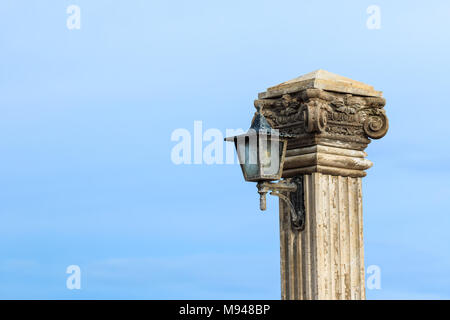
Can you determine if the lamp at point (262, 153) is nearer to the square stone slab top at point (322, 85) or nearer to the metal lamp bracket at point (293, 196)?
the metal lamp bracket at point (293, 196)

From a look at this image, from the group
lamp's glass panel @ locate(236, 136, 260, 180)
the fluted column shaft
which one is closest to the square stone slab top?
lamp's glass panel @ locate(236, 136, 260, 180)

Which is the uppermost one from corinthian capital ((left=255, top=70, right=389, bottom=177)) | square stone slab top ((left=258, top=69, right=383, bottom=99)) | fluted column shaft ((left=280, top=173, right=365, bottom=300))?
square stone slab top ((left=258, top=69, right=383, bottom=99))

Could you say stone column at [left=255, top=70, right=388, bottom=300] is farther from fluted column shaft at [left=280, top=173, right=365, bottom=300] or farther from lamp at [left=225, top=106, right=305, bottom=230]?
lamp at [left=225, top=106, right=305, bottom=230]

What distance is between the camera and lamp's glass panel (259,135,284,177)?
11.5 meters

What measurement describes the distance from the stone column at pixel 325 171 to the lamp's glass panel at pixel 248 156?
83 centimetres

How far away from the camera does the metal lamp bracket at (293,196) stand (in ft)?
39.1

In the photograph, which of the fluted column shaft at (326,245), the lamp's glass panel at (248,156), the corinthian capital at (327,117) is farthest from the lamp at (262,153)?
the fluted column shaft at (326,245)

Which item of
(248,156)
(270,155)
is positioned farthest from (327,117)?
(248,156)

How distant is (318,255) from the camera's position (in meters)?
11.9

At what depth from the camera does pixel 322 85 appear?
39.4ft

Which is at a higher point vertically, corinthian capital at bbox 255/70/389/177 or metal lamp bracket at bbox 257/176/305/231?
corinthian capital at bbox 255/70/389/177

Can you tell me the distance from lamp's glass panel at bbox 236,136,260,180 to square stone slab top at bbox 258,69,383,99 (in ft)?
3.39
